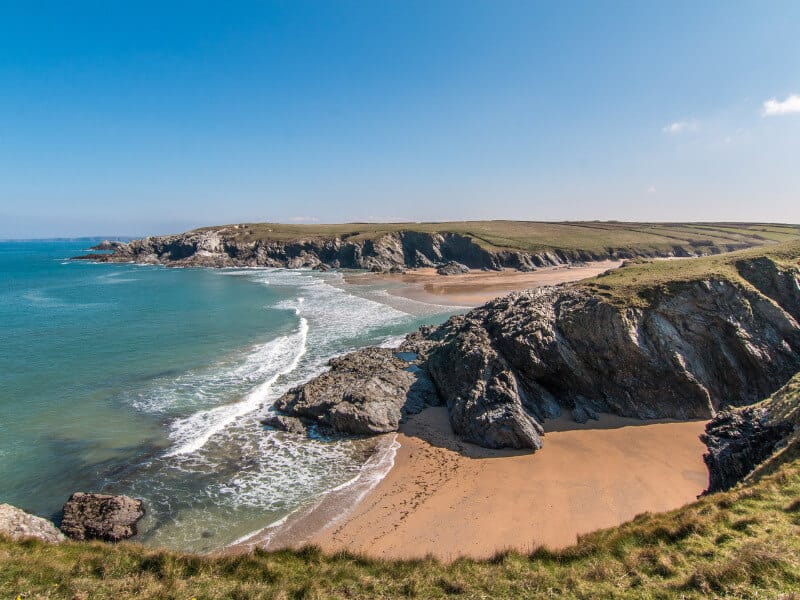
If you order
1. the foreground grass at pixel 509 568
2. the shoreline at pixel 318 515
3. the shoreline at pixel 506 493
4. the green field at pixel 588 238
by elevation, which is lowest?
the shoreline at pixel 318 515

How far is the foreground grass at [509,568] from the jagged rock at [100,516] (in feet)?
12.0

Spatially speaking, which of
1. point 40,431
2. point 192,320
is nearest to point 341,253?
point 192,320

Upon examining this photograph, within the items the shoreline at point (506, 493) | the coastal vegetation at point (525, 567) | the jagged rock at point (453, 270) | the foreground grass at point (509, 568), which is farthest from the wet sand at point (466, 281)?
the foreground grass at point (509, 568)

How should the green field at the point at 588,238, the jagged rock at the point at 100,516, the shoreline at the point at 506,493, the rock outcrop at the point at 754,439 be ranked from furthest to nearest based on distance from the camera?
the green field at the point at 588,238 → the jagged rock at the point at 100,516 → the shoreline at the point at 506,493 → the rock outcrop at the point at 754,439

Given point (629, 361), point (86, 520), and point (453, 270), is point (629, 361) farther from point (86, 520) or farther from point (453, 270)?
point (453, 270)

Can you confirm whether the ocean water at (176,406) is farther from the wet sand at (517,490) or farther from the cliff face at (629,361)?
the cliff face at (629,361)

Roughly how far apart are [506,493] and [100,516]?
1582 cm

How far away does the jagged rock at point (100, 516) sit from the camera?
15034 millimetres

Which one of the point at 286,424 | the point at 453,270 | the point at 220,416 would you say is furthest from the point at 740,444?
the point at 453,270

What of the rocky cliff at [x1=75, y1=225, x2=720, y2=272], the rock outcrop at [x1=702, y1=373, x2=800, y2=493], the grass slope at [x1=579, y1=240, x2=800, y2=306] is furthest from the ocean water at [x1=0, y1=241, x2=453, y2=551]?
the rocky cliff at [x1=75, y1=225, x2=720, y2=272]

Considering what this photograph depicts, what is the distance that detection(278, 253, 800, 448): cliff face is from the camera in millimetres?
22641

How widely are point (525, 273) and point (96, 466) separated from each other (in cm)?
8907

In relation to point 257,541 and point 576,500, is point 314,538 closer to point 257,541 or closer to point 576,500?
point 257,541

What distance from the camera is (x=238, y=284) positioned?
8238 cm
